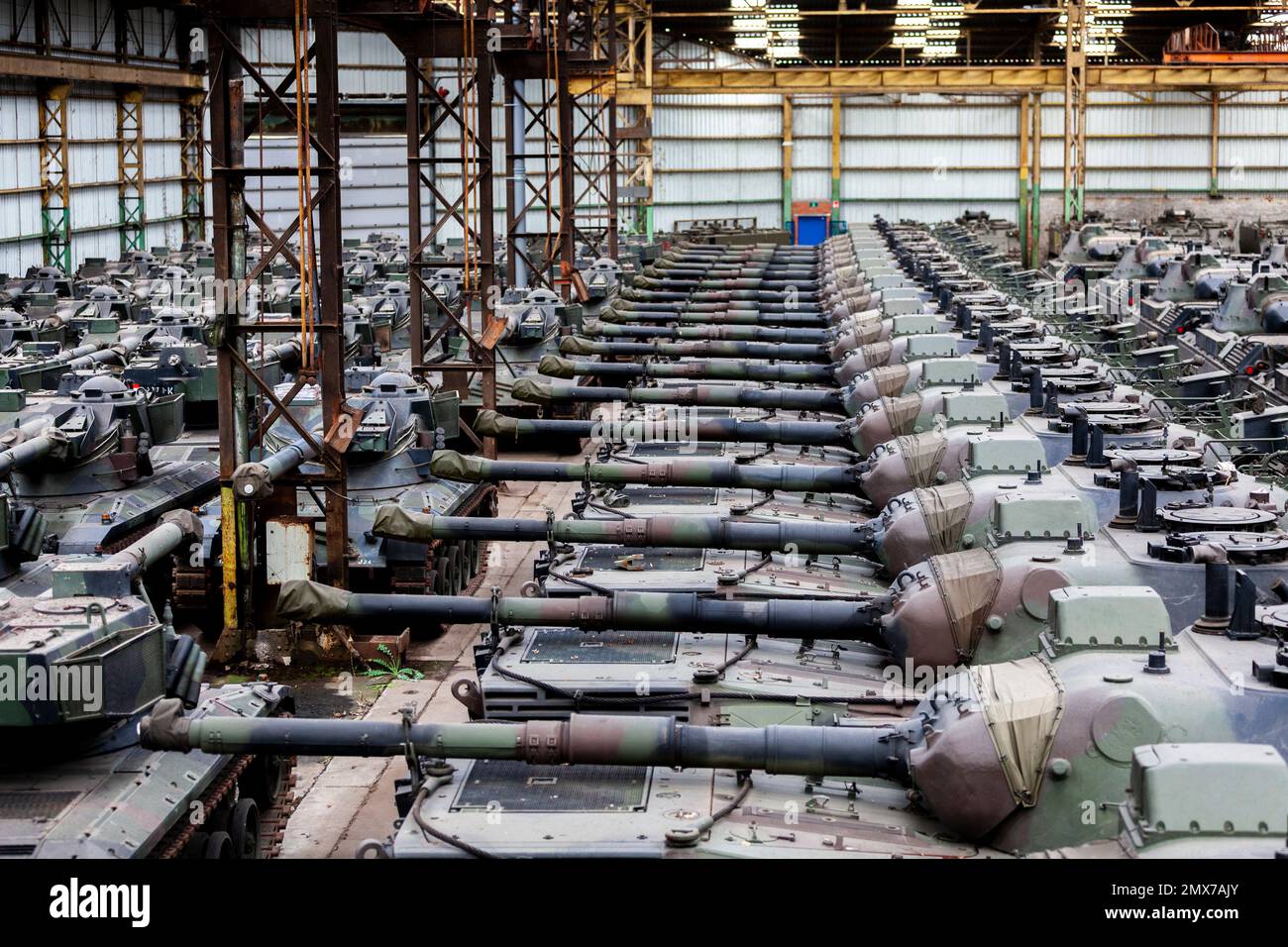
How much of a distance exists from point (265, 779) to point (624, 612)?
3.00 m

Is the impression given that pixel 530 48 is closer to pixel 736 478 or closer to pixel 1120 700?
pixel 736 478

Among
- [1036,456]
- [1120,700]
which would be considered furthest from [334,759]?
[1120,700]

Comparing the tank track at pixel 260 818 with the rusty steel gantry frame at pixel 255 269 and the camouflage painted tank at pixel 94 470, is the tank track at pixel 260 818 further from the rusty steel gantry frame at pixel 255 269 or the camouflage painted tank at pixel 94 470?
the camouflage painted tank at pixel 94 470

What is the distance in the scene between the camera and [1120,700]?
9359 mm

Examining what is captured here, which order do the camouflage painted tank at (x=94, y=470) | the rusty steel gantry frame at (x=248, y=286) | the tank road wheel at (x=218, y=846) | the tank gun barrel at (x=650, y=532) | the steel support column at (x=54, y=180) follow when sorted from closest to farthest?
the tank road wheel at (x=218, y=846) → the tank gun barrel at (x=650, y=532) → the rusty steel gantry frame at (x=248, y=286) → the camouflage painted tank at (x=94, y=470) → the steel support column at (x=54, y=180)

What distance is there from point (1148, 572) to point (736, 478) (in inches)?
255

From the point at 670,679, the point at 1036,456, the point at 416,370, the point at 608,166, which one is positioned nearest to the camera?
the point at 670,679

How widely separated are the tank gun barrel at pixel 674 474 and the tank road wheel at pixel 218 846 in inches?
256

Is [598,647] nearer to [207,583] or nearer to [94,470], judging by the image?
[207,583]

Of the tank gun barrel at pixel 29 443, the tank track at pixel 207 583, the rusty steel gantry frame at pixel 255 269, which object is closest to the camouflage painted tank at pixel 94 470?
the tank gun barrel at pixel 29 443

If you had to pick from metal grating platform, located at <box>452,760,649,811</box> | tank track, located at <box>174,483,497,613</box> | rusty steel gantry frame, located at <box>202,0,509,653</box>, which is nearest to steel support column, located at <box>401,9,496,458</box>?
rusty steel gantry frame, located at <box>202,0,509,653</box>

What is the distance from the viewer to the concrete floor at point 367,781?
13445 millimetres

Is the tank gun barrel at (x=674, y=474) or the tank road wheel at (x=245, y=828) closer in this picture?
the tank road wheel at (x=245, y=828)

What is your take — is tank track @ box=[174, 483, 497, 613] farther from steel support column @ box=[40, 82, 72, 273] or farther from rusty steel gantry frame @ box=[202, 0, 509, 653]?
steel support column @ box=[40, 82, 72, 273]
